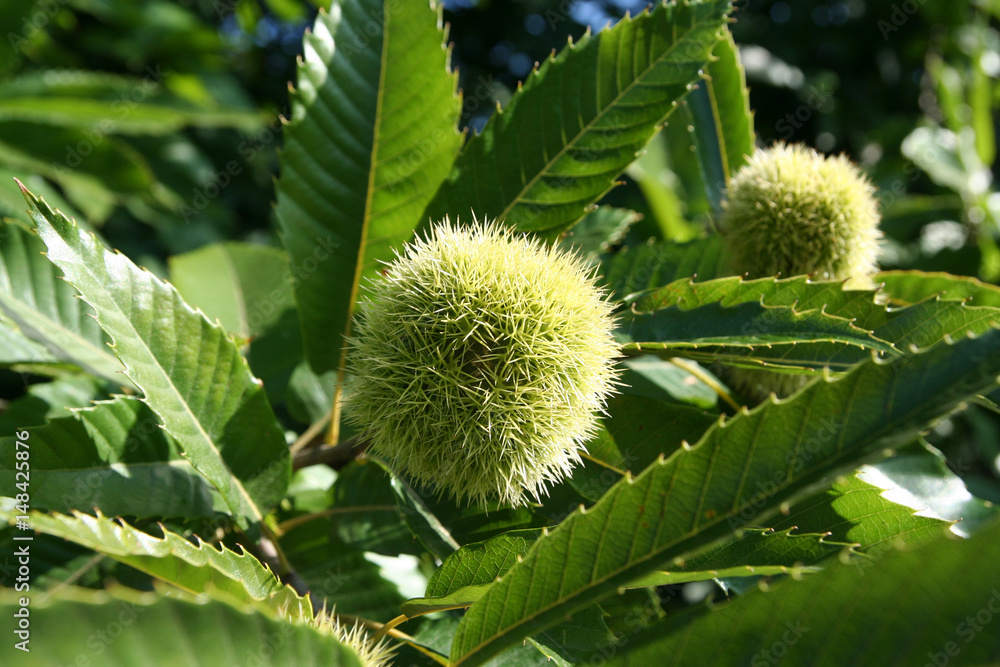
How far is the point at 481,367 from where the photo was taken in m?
0.87

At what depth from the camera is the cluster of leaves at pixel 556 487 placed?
554 millimetres

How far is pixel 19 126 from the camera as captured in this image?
202cm

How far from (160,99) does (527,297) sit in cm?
206

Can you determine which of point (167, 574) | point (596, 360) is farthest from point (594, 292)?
point (167, 574)

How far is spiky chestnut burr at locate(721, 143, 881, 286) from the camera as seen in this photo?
1.25 meters

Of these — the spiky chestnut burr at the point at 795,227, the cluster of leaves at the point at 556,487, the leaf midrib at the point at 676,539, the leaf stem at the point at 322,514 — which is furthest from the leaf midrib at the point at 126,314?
the spiky chestnut burr at the point at 795,227

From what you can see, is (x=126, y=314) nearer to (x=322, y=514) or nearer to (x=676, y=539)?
(x=322, y=514)

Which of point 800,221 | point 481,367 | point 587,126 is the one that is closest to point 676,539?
point 481,367

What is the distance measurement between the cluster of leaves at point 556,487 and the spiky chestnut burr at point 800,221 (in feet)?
0.31

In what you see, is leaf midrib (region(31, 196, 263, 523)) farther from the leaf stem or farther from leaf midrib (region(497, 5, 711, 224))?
leaf midrib (region(497, 5, 711, 224))

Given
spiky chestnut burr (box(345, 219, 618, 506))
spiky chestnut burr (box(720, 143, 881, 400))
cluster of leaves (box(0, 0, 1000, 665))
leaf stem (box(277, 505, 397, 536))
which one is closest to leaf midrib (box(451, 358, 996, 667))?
cluster of leaves (box(0, 0, 1000, 665))

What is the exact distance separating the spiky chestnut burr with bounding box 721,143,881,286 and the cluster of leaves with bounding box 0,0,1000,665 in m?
0.09

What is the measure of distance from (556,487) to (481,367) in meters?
0.26

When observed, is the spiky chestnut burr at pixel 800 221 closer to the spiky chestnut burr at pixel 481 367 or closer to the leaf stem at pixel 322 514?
the spiky chestnut burr at pixel 481 367
